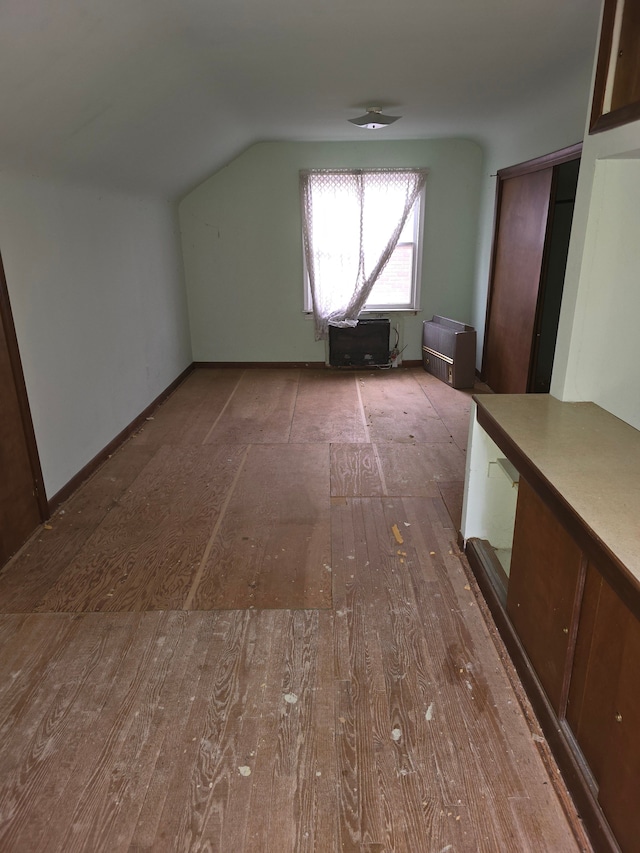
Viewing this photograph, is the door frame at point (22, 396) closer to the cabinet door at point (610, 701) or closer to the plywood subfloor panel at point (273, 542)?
the plywood subfloor panel at point (273, 542)

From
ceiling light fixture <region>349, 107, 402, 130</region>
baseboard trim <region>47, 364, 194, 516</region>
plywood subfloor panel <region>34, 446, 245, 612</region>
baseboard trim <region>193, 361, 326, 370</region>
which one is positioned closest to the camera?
plywood subfloor panel <region>34, 446, 245, 612</region>

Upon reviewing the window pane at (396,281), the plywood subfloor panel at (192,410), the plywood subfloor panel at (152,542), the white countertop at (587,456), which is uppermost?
the window pane at (396,281)

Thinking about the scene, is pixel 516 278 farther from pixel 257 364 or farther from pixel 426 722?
pixel 426 722

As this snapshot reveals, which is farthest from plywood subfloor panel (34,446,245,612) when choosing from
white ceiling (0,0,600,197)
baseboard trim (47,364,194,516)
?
white ceiling (0,0,600,197)

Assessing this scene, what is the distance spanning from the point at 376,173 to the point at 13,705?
556 cm

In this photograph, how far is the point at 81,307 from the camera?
356 centimetres

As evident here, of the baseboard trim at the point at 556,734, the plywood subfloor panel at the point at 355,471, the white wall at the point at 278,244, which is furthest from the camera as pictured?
the white wall at the point at 278,244

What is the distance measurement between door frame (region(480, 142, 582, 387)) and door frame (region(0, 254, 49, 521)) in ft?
11.6

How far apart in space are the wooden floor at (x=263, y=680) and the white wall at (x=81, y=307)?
53 centimetres

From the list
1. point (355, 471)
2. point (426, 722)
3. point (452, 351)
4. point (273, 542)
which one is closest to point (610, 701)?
point (426, 722)

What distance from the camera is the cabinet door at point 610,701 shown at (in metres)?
1.24

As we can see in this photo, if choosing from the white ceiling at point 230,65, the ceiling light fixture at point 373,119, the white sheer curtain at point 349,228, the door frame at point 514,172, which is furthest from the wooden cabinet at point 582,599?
the white sheer curtain at point 349,228

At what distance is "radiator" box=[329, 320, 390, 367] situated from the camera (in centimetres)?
610

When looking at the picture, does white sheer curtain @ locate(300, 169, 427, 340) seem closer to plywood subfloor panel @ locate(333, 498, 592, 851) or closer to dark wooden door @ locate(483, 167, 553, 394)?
dark wooden door @ locate(483, 167, 553, 394)
